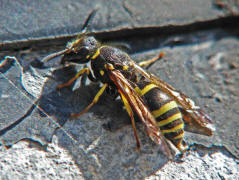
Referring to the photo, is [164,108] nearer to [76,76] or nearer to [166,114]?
[166,114]

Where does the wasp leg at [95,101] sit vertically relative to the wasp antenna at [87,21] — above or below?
below

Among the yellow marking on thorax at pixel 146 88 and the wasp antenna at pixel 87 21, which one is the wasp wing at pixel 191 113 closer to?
the yellow marking on thorax at pixel 146 88

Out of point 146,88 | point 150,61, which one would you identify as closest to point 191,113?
point 146,88

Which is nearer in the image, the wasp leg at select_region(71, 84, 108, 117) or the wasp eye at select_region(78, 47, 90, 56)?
the wasp leg at select_region(71, 84, 108, 117)

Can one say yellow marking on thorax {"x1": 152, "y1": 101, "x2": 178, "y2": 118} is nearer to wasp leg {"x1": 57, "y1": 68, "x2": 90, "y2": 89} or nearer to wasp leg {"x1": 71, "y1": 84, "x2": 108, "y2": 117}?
wasp leg {"x1": 71, "y1": 84, "x2": 108, "y2": 117}

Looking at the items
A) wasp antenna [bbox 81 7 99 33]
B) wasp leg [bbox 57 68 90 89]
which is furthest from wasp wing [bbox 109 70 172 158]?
wasp antenna [bbox 81 7 99 33]

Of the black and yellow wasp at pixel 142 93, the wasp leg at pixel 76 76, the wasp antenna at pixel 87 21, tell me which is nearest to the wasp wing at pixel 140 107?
the black and yellow wasp at pixel 142 93

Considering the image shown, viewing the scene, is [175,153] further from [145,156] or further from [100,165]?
[100,165]
